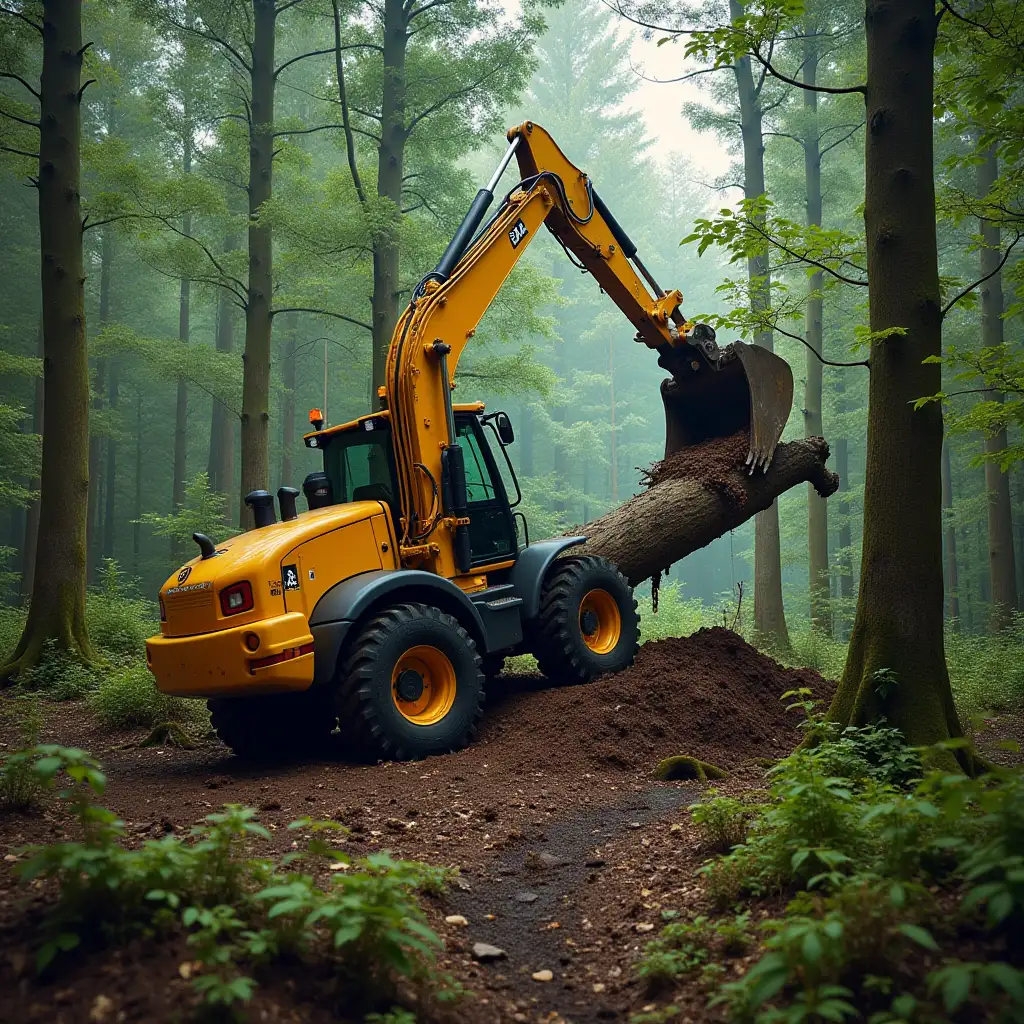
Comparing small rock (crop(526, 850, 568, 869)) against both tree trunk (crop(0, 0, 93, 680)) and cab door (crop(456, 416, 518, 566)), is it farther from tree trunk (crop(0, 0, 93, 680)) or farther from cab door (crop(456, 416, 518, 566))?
tree trunk (crop(0, 0, 93, 680))

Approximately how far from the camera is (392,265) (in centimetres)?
1364

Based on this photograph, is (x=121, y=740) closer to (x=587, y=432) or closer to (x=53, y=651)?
(x=53, y=651)

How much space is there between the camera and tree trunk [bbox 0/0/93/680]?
967 cm

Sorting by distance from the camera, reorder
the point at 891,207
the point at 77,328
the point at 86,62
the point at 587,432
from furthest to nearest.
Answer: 1. the point at 587,432
2. the point at 86,62
3. the point at 77,328
4. the point at 891,207

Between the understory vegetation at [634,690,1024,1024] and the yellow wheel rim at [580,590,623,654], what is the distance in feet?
14.2

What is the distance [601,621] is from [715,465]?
2.32 metres

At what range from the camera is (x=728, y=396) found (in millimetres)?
9438

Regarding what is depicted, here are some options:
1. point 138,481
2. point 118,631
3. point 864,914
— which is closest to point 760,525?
point 118,631

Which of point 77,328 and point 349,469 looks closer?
point 349,469

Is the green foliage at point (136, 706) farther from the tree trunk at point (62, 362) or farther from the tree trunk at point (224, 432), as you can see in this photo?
the tree trunk at point (224, 432)

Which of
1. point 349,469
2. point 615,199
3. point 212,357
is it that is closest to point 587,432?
point 615,199

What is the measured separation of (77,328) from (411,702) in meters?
6.94

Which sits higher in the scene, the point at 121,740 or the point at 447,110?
the point at 447,110

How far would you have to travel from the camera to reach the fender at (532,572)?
7.43m
